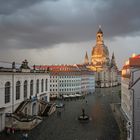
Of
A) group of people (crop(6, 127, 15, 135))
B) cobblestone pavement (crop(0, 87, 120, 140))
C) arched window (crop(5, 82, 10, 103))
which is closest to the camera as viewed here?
cobblestone pavement (crop(0, 87, 120, 140))

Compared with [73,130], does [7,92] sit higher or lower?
higher

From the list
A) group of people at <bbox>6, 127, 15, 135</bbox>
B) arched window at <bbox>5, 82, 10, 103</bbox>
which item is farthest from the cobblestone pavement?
arched window at <bbox>5, 82, 10, 103</bbox>

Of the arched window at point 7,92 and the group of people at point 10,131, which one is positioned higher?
the arched window at point 7,92

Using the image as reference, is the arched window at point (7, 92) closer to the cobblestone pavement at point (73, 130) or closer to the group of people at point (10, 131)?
the group of people at point (10, 131)

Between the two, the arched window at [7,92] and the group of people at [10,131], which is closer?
the group of people at [10,131]

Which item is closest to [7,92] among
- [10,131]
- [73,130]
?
[10,131]

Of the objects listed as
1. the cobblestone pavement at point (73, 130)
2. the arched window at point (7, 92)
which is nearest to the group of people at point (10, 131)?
the cobblestone pavement at point (73, 130)

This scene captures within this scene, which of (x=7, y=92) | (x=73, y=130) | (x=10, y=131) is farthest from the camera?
(x=7, y=92)

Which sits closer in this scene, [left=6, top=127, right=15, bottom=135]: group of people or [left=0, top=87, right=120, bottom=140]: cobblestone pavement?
[left=0, top=87, right=120, bottom=140]: cobblestone pavement

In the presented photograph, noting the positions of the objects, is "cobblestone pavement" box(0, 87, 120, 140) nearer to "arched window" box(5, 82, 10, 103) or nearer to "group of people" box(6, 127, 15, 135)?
"group of people" box(6, 127, 15, 135)

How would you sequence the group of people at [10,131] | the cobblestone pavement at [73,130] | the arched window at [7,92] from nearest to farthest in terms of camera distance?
the cobblestone pavement at [73,130] < the group of people at [10,131] < the arched window at [7,92]

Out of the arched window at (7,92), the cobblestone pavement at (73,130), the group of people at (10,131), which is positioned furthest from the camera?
the arched window at (7,92)

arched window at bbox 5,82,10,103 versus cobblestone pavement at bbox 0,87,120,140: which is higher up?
arched window at bbox 5,82,10,103

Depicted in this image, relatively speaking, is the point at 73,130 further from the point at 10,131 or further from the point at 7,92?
the point at 7,92
